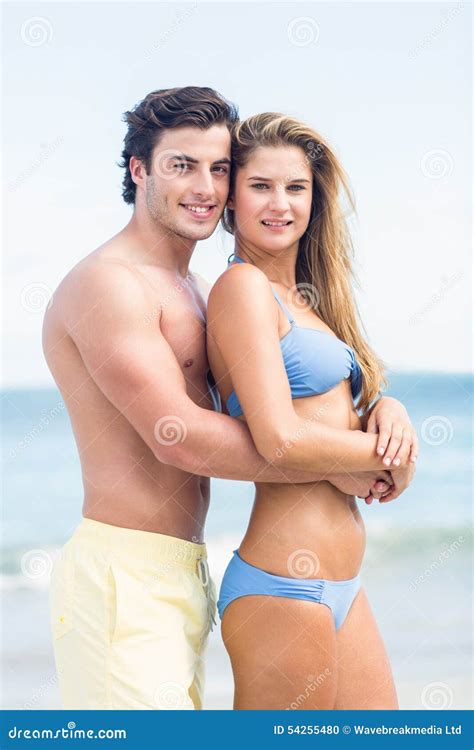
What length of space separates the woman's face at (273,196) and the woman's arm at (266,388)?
0.23 meters

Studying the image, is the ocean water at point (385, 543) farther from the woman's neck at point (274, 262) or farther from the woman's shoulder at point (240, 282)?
the woman's shoulder at point (240, 282)

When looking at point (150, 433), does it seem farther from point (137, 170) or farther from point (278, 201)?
point (137, 170)

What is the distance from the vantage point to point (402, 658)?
6.64 meters

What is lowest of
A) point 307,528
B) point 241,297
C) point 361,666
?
point 361,666

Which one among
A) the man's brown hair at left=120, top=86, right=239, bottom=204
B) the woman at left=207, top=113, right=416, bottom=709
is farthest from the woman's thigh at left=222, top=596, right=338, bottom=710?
the man's brown hair at left=120, top=86, right=239, bottom=204

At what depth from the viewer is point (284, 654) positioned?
110 inches

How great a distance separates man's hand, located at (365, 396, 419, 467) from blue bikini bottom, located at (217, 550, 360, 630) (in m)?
0.41

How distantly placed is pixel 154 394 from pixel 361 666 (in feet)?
3.43

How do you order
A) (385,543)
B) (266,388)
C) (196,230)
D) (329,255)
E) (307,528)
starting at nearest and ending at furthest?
(266,388) < (307,528) < (196,230) < (329,255) < (385,543)

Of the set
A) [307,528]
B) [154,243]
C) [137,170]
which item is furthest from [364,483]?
[137,170]

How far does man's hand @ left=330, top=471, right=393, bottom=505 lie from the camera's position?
9.64 ft

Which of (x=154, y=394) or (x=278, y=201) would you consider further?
(x=278, y=201)

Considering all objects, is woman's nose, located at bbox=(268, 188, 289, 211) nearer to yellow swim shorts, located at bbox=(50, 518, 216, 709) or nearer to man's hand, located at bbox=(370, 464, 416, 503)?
man's hand, located at bbox=(370, 464, 416, 503)
